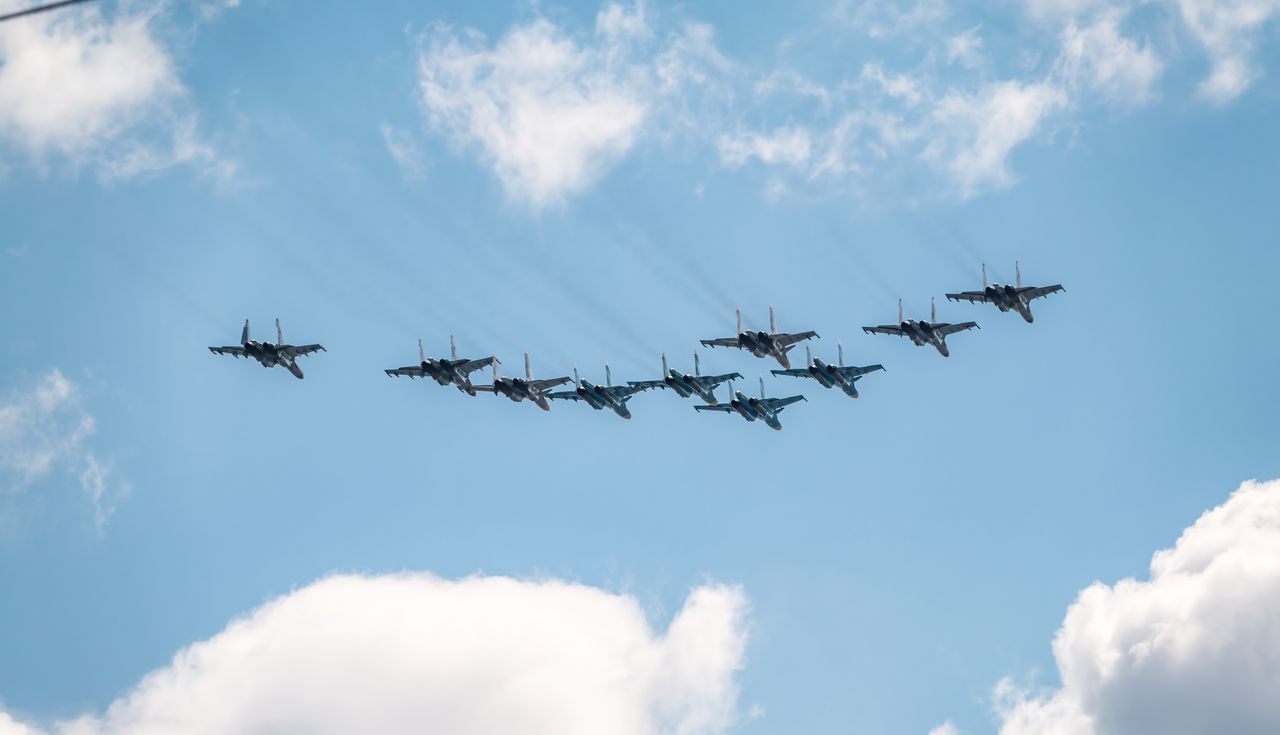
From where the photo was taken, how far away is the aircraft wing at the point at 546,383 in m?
148

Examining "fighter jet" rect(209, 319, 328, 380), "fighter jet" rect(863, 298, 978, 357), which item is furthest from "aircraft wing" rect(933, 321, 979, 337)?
"fighter jet" rect(209, 319, 328, 380)

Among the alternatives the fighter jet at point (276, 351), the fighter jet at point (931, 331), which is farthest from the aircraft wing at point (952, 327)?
the fighter jet at point (276, 351)

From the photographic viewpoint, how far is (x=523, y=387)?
148500 millimetres

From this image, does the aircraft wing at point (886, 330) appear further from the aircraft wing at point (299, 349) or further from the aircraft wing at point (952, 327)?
the aircraft wing at point (299, 349)

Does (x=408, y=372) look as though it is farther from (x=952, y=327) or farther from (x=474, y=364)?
(x=952, y=327)

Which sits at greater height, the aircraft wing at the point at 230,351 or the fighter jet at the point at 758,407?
the aircraft wing at the point at 230,351

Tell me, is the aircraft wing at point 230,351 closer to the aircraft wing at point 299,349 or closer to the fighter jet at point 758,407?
the aircraft wing at point 299,349

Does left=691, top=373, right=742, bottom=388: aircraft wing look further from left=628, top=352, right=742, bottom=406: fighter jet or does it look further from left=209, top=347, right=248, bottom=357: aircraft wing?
left=209, top=347, right=248, bottom=357: aircraft wing

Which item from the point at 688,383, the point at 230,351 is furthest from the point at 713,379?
the point at 230,351

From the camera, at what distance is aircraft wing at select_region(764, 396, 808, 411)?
157000 millimetres

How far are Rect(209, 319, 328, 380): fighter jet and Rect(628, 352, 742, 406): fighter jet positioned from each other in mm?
31108

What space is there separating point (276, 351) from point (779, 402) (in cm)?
4884

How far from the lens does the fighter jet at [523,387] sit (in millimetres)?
147375

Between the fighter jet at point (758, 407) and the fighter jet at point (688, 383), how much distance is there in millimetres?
3018
